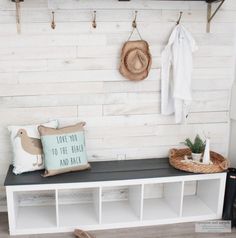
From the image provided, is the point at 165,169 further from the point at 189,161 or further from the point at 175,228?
the point at 175,228

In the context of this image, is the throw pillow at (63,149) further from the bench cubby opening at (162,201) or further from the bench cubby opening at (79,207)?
the bench cubby opening at (162,201)

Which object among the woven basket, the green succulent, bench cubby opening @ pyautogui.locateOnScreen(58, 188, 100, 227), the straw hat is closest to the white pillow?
bench cubby opening @ pyautogui.locateOnScreen(58, 188, 100, 227)

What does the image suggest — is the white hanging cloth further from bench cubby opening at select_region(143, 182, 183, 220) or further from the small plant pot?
bench cubby opening at select_region(143, 182, 183, 220)

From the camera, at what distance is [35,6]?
2.43m

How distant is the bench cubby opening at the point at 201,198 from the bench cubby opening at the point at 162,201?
4.1 inches

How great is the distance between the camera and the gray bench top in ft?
7.63

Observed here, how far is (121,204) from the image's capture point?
9.02ft

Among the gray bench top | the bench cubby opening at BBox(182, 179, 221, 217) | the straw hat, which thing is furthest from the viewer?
the bench cubby opening at BBox(182, 179, 221, 217)

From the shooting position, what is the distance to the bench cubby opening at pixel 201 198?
104 inches

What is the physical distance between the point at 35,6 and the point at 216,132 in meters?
1.75

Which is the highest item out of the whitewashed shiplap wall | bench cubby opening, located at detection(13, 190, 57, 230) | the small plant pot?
the whitewashed shiplap wall

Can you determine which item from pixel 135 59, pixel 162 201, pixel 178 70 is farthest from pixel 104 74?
→ pixel 162 201

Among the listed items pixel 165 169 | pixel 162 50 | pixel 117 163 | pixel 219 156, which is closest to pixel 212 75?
pixel 162 50

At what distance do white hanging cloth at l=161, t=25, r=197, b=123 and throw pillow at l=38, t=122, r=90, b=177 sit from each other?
74cm
